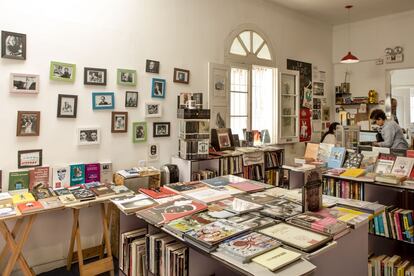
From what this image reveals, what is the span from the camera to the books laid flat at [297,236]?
1.63 m

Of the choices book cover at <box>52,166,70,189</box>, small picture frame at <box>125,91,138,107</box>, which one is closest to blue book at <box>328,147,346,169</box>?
small picture frame at <box>125,91,138,107</box>

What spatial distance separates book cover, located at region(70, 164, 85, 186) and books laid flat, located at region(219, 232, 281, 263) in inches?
85.0

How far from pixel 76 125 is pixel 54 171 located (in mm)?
518

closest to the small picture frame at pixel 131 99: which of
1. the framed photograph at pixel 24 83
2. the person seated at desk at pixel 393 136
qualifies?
the framed photograph at pixel 24 83

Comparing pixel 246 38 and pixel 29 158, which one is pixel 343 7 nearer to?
pixel 246 38

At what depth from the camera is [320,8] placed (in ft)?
18.4

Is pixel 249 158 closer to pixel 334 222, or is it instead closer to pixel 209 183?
pixel 209 183

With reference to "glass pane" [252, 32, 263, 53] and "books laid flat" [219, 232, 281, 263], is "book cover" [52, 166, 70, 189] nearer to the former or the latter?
"books laid flat" [219, 232, 281, 263]

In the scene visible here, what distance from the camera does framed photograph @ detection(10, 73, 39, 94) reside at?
9.43ft

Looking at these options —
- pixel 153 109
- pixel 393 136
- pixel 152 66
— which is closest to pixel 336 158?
pixel 393 136

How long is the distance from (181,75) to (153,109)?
628 millimetres

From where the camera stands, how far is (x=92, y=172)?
3.36 metres

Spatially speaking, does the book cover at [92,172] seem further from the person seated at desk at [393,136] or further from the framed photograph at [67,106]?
the person seated at desk at [393,136]

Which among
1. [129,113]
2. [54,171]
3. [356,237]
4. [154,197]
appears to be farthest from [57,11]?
[356,237]
